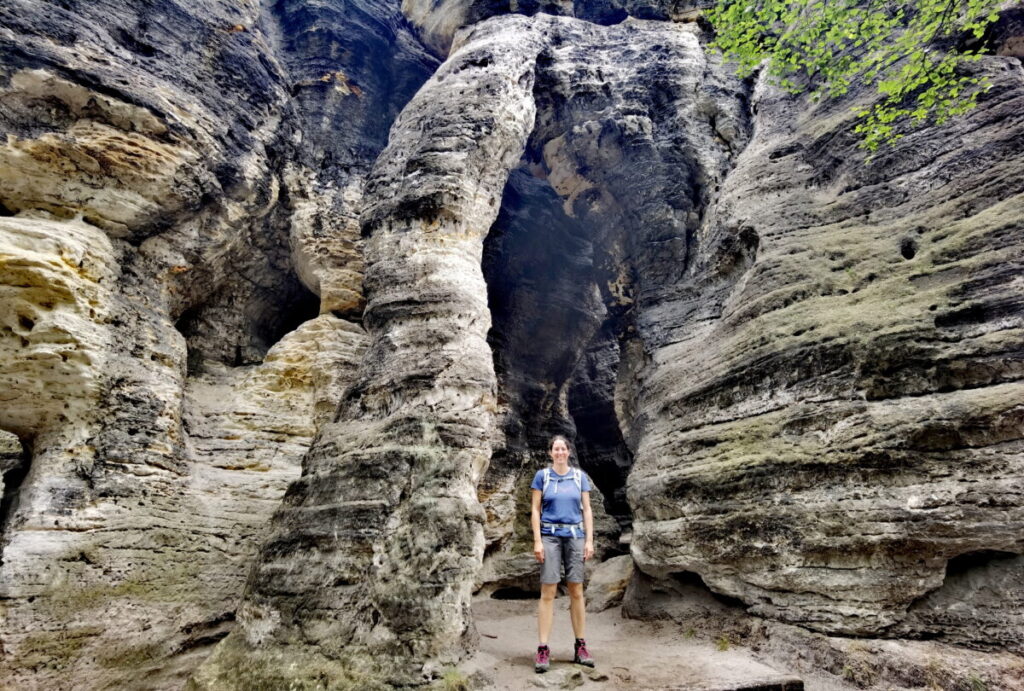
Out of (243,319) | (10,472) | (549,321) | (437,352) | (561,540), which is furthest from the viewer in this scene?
(549,321)

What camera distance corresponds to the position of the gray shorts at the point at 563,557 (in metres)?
4.47

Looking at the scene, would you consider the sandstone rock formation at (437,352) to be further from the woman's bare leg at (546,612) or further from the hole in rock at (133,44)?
the woman's bare leg at (546,612)

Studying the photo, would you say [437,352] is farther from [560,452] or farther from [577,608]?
[577,608]

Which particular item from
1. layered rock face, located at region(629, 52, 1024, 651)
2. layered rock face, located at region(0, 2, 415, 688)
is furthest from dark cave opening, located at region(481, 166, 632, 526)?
layered rock face, located at region(629, 52, 1024, 651)

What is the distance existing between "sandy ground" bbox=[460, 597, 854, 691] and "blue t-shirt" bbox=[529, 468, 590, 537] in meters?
1.08

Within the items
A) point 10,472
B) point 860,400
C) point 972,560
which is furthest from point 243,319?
point 972,560

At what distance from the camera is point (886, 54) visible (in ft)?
24.2

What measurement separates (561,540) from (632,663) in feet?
4.02

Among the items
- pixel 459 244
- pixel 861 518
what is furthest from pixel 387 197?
pixel 861 518

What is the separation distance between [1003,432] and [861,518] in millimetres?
1213

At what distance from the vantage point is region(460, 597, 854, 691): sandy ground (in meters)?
4.07

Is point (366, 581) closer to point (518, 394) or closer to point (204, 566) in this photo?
point (204, 566)

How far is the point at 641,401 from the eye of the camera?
25.1ft

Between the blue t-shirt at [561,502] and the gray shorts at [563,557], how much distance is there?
59 mm
